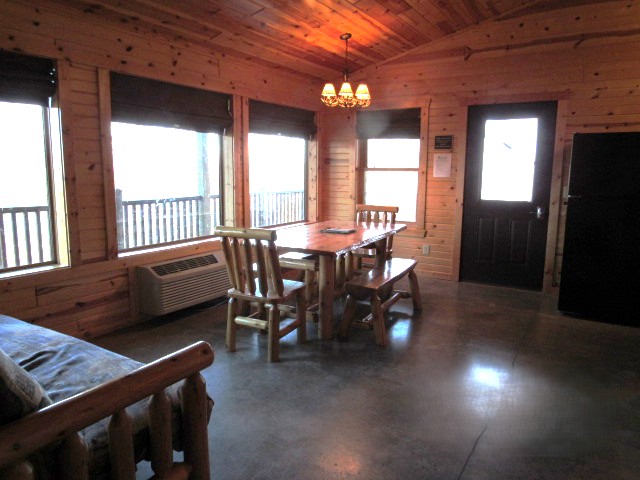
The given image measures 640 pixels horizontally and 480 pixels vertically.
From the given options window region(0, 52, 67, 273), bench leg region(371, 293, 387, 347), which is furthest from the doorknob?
window region(0, 52, 67, 273)

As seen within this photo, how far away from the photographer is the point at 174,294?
3.70 metres

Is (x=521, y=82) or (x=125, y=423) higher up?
(x=521, y=82)

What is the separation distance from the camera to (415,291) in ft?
13.6

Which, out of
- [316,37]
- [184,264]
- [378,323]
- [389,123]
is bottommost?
[378,323]

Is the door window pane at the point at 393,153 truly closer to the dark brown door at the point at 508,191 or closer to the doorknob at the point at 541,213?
the dark brown door at the point at 508,191

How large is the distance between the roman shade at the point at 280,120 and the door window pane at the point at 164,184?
1.74 ft

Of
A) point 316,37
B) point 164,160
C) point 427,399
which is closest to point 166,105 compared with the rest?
point 164,160

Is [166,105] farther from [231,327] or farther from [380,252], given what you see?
[380,252]

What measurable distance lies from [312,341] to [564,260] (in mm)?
2417

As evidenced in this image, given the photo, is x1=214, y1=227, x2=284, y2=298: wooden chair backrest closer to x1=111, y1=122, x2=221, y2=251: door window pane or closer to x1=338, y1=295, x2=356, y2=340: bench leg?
x1=338, y1=295, x2=356, y2=340: bench leg

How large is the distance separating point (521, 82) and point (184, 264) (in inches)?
155

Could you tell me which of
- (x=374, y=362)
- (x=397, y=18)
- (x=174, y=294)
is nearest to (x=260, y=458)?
(x=374, y=362)

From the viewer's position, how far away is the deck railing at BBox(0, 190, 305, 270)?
337cm

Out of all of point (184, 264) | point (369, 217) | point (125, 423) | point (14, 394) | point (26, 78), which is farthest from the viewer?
point (369, 217)
